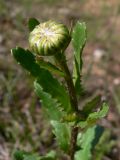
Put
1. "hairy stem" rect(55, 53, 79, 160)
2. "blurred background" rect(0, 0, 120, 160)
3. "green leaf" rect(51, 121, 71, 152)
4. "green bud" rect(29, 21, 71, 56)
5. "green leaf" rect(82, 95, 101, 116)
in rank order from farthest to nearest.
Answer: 1. "blurred background" rect(0, 0, 120, 160)
2. "green leaf" rect(51, 121, 71, 152)
3. "green leaf" rect(82, 95, 101, 116)
4. "hairy stem" rect(55, 53, 79, 160)
5. "green bud" rect(29, 21, 71, 56)

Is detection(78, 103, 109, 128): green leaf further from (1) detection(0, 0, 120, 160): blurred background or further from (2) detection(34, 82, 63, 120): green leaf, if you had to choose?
(1) detection(0, 0, 120, 160): blurred background

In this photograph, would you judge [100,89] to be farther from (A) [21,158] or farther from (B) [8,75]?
(A) [21,158]

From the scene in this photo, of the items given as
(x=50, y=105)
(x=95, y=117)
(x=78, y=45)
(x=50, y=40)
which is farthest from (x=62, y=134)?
(x=50, y=40)

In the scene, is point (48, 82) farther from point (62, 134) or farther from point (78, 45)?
point (62, 134)

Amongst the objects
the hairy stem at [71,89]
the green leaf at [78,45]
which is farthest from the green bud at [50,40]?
the green leaf at [78,45]

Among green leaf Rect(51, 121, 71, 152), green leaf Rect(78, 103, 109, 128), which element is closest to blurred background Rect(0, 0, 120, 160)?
green leaf Rect(51, 121, 71, 152)

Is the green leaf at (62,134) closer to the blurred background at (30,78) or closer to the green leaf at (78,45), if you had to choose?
the green leaf at (78,45)

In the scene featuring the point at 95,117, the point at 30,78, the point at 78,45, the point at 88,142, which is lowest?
the point at 88,142
